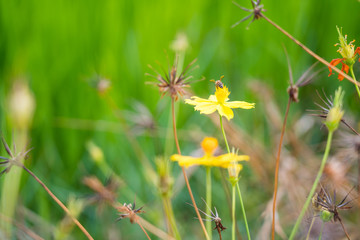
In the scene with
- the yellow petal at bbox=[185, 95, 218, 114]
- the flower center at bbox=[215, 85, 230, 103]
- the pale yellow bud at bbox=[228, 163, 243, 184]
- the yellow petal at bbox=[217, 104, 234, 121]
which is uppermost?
the flower center at bbox=[215, 85, 230, 103]

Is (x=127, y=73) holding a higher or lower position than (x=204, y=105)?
higher

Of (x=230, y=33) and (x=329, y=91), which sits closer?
(x=329, y=91)

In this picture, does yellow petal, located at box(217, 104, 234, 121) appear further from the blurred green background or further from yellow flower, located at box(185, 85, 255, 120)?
the blurred green background

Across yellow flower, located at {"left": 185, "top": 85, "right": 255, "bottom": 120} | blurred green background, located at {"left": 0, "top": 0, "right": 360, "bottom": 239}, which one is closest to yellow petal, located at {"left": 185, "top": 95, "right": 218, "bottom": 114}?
yellow flower, located at {"left": 185, "top": 85, "right": 255, "bottom": 120}

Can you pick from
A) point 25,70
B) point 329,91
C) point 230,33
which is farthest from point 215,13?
point 25,70

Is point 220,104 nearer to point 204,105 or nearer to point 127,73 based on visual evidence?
point 204,105

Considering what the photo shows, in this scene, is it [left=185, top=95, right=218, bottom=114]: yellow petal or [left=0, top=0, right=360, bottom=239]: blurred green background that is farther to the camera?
[left=0, top=0, right=360, bottom=239]: blurred green background

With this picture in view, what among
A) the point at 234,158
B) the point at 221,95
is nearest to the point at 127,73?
the point at 221,95

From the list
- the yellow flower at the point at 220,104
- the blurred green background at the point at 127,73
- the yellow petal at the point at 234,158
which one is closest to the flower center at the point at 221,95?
the yellow flower at the point at 220,104

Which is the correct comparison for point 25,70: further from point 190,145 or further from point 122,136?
point 190,145
